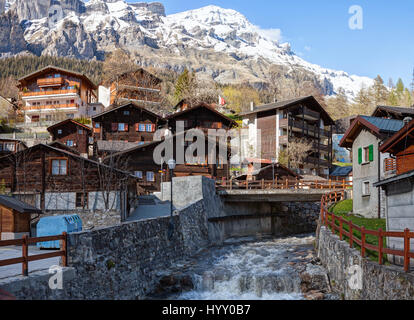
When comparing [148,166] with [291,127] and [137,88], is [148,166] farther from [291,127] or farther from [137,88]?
[137,88]

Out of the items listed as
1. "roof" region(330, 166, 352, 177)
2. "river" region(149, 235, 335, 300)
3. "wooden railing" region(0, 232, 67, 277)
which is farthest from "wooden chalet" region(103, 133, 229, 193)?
"wooden railing" region(0, 232, 67, 277)

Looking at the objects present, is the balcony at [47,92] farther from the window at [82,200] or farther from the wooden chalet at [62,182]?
the window at [82,200]

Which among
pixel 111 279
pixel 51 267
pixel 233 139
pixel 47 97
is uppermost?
pixel 47 97

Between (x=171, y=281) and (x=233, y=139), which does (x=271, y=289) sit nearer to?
(x=171, y=281)

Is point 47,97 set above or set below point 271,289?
above

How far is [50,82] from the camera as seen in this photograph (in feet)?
249

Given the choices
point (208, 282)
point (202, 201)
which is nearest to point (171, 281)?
point (208, 282)

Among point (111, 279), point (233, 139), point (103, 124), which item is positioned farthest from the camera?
point (233, 139)

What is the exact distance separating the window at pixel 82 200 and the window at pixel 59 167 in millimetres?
1993

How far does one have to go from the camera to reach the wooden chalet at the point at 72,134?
58312 mm

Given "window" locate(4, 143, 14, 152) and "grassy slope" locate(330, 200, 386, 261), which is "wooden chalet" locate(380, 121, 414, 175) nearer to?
"grassy slope" locate(330, 200, 386, 261)

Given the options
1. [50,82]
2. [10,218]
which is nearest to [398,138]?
[10,218]
